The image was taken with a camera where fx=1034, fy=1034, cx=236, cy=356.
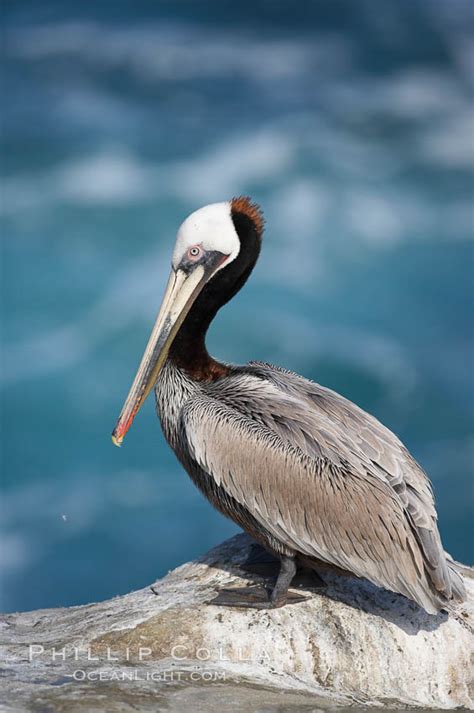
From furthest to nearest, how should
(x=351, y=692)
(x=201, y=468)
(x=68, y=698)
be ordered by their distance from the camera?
(x=201, y=468), (x=351, y=692), (x=68, y=698)

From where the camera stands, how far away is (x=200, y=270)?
680 centimetres

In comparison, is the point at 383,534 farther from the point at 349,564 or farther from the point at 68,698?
the point at 68,698

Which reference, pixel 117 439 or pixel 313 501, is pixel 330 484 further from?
pixel 117 439

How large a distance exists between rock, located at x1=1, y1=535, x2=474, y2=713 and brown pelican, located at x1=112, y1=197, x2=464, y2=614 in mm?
241

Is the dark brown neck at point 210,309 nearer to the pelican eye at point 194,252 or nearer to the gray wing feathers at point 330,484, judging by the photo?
the pelican eye at point 194,252

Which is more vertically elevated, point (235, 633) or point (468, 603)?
point (468, 603)

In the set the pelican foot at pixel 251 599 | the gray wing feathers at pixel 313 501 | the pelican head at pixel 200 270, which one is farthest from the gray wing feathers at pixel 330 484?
the pelican head at pixel 200 270

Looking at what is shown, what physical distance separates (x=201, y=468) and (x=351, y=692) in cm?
154

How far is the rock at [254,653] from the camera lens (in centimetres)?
534

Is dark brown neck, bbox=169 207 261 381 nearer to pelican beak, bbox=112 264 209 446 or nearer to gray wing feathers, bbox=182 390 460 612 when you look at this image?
pelican beak, bbox=112 264 209 446

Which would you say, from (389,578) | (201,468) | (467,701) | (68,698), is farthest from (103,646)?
(467,701)

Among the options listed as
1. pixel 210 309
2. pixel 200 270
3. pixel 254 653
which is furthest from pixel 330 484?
pixel 200 270

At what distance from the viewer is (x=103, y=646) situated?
5.82 meters

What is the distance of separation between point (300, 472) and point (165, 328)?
56.9 inches
